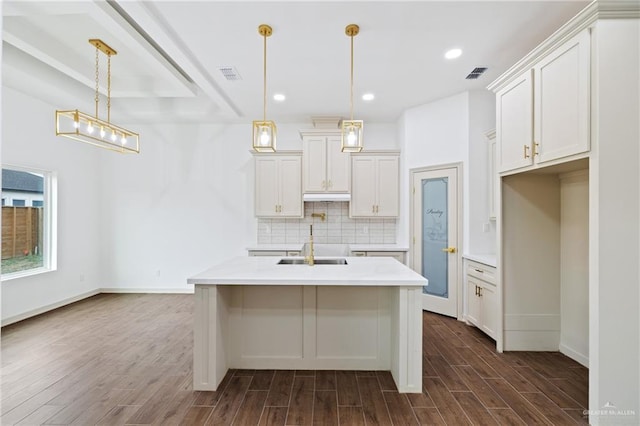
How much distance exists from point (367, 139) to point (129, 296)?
16.2ft

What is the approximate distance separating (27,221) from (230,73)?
3.72 metres

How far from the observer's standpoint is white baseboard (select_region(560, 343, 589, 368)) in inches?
113

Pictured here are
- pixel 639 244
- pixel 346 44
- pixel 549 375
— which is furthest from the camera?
pixel 346 44

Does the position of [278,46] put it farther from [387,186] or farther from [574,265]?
[574,265]

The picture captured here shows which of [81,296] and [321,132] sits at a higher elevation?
[321,132]

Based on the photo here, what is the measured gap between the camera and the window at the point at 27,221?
4117 millimetres

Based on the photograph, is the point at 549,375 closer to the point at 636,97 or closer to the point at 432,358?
the point at 432,358

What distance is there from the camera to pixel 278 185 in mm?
5055

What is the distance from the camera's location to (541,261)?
10.4ft

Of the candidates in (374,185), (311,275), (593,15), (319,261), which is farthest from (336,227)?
(593,15)

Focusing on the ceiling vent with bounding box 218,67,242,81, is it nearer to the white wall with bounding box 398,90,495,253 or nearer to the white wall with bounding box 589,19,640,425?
the white wall with bounding box 398,90,495,253

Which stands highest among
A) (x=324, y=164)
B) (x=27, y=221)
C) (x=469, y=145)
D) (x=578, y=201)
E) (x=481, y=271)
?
(x=469, y=145)

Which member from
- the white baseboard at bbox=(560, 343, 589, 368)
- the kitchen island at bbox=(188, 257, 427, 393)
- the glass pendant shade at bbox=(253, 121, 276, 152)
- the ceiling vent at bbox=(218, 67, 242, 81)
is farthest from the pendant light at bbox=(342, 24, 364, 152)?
the white baseboard at bbox=(560, 343, 589, 368)

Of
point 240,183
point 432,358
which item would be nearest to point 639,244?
point 432,358
